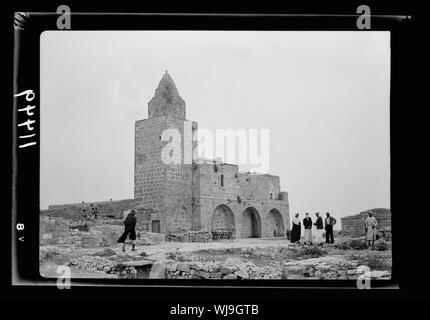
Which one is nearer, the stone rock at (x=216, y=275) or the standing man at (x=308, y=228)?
the stone rock at (x=216, y=275)

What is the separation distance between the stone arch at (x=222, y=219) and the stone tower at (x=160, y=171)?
614 millimetres

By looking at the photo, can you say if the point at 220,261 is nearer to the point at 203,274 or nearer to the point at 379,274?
the point at 203,274

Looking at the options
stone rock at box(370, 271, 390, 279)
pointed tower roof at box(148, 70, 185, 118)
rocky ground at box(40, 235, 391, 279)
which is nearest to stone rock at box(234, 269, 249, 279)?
rocky ground at box(40, 235, 391, 279)

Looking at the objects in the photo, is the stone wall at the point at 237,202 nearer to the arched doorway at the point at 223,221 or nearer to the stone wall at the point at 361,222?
the arched doorway at the point at 223,221

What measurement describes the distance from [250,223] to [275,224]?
1148mm

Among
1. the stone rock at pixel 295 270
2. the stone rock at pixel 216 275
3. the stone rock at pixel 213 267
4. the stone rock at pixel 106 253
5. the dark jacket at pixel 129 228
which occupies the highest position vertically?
the dark jacket at pixel 129 228

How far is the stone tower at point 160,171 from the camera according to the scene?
35.5ft

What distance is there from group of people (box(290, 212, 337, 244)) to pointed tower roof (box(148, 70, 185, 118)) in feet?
10.7

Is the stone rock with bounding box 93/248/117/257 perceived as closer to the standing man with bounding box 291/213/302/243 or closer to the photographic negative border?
the photographic negative border

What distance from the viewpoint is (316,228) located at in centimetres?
1042
